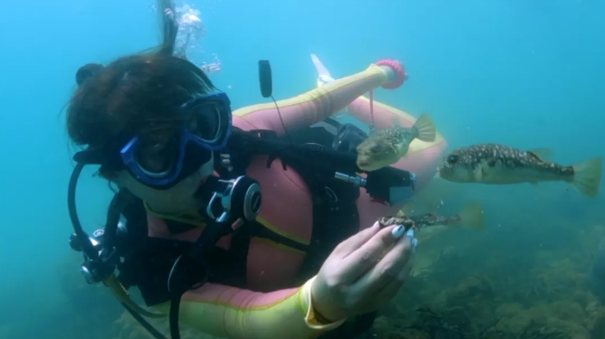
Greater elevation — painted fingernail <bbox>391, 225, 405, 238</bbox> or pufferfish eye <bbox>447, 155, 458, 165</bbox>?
pufferfish eye <bbox>447, 155, 458, 165</bbox>

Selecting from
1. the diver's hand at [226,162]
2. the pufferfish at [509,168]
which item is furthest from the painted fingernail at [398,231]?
the diver's hand at [226,162]

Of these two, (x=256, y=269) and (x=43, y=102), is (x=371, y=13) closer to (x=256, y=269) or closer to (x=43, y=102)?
(x=43, y=102)

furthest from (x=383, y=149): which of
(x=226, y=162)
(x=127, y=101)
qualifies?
(x=127, y=101)

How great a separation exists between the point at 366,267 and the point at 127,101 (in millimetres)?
1757

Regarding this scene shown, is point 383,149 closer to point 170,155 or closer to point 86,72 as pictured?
point 170,155

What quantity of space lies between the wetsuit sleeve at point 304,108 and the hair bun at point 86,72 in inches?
53.8

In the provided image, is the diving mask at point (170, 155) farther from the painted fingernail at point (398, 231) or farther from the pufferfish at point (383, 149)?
the painted fingernail at point (398, 231)

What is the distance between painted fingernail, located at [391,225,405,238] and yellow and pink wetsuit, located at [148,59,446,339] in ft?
1.89

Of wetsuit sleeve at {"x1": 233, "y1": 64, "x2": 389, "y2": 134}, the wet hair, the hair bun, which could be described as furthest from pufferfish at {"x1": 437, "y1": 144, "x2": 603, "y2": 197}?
the hair bun

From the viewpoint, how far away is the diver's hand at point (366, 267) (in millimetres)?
1814

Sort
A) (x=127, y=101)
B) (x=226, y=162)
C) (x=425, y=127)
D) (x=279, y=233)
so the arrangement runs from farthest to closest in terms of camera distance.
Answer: (x=425, y=127) < (x=279, y=233) < (x=226, y=162) < (x=127, y=101)

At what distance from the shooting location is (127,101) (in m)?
2.56

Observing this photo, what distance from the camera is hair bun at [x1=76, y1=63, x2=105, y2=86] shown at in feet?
9.55

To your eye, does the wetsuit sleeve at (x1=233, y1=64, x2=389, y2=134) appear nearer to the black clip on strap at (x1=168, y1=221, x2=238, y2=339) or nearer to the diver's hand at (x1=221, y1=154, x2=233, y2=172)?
the diver's hand at (x1=221, y1=154, x2=233, y2=172)
